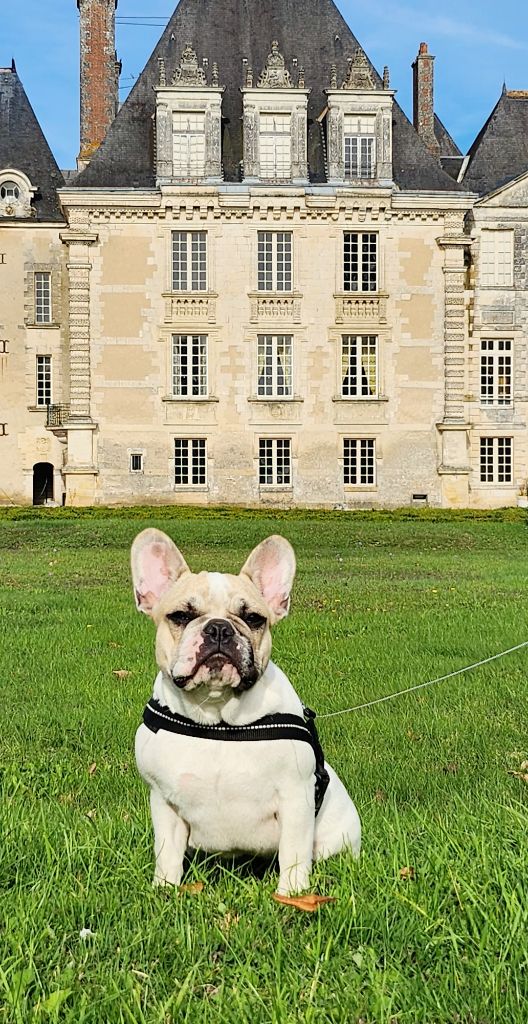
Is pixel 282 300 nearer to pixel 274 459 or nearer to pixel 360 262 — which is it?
pixel 360 262

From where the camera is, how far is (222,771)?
3.54 meters

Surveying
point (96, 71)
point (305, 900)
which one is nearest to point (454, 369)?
point (96, 71)

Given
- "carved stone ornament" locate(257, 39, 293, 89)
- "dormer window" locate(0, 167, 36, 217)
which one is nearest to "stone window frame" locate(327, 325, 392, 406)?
"carved stone ornament" locate(257, 39, 293, 89)

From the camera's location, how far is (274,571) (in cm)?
377

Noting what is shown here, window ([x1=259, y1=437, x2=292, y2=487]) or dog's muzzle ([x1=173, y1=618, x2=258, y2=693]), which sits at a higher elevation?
window ([x1=259, y1=437, x2=292, y2=487])

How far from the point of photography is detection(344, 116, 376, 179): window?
37156 mm

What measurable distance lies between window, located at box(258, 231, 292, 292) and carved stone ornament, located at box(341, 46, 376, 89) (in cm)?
565

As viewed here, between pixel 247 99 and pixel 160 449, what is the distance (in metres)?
12.7

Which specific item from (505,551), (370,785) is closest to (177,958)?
(370,785)

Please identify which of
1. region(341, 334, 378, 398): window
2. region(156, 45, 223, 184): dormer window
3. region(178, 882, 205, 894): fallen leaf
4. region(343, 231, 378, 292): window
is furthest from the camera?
region(341, 334, 378, 398): window

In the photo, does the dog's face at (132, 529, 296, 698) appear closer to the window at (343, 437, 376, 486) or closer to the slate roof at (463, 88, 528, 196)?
the window at (343, 437, 376, 486)

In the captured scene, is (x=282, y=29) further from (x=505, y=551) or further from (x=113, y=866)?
(x=113, y=866)

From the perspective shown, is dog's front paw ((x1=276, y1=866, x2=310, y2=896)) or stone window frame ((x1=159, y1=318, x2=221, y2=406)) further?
stone window frame ((x1=159, y1=318, x2=221, y2=406))

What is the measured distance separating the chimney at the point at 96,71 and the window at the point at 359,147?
1089 centimetres
